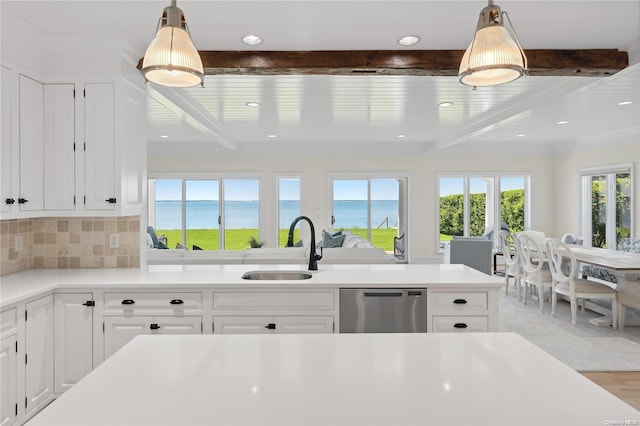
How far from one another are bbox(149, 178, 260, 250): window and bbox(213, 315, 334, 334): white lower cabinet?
5836 mm

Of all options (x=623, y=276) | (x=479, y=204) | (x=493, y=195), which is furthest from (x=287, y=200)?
(x=623, y=276)

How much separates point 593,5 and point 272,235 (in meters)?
6.69

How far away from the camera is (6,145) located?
8.27ft

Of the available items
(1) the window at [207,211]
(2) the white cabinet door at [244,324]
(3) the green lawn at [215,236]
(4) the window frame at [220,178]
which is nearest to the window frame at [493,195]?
(3) the green lawn at [215,236]

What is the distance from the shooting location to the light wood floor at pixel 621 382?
291cm

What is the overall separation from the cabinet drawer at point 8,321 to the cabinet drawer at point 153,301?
0.48 m

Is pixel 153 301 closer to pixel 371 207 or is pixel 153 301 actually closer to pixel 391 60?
pixel 391 60

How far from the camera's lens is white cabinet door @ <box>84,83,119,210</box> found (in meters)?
2.89

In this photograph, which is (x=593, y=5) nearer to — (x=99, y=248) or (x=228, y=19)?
(x=228, y=19)

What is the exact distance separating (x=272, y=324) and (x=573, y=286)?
3616 millimetres

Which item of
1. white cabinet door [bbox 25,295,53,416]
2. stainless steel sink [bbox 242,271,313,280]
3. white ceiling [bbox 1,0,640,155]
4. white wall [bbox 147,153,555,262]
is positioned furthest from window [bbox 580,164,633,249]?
white cabinet door [bbox 25,295,53,416]

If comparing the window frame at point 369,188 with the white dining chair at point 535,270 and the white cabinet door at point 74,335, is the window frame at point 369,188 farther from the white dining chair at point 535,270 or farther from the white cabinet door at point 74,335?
the white cabinet door at point 74,335

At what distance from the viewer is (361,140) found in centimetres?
777

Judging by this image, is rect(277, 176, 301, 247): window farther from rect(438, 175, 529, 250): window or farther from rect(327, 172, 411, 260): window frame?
rect(438, 175, 529, 250): window
